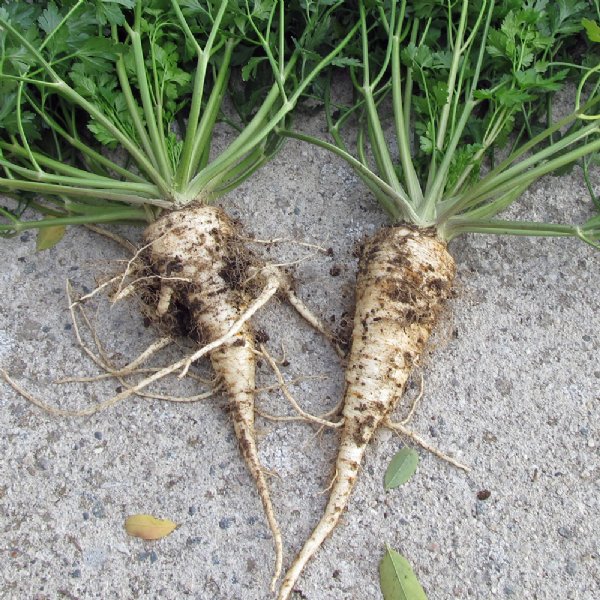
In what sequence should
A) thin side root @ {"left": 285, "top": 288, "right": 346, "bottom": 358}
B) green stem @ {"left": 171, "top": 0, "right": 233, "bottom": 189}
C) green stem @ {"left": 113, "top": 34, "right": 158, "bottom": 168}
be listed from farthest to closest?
thin side root @ {"left": 285, "top": 288, "right": 346, "bottom": 358} < green stem @ {"left": 113, "top": 34, "right": 158, "bottom": 168} < green stem @ {"left": 171, "top": 0, "right": 233, "bottom": 189}

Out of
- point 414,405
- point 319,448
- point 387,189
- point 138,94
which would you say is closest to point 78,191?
point 138,94

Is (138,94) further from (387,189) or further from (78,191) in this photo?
(387,189)

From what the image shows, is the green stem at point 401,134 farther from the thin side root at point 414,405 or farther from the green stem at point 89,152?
the green stem at point 89,152

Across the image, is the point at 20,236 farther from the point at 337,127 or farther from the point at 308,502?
the point at 308,502

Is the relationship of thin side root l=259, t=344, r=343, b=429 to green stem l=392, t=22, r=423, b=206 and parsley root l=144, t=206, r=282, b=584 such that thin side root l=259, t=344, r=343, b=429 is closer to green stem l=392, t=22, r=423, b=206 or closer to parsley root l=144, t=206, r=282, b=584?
parsley root l=144, t=206, r=282, b=584

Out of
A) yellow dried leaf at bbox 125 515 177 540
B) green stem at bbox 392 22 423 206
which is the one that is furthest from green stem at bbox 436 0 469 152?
yellow dried leaf at bbox 125 515 177 540

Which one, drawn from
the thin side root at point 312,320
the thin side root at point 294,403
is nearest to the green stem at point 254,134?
the thin side root at point 312,320
